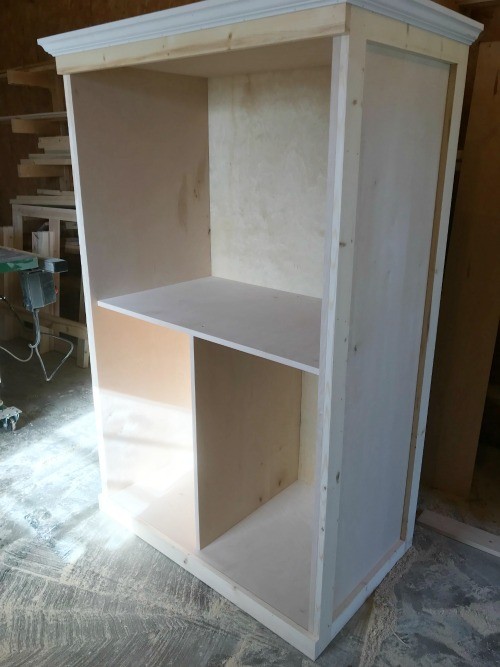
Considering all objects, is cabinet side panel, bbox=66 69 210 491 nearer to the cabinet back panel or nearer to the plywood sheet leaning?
the cabinet back panel

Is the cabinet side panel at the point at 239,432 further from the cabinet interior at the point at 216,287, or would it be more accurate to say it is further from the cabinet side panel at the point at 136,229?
the cabinet side panel at the point at 136,229

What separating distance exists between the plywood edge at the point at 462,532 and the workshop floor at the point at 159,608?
0.03 meters

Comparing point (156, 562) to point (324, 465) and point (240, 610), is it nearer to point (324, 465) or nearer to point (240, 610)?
point (240, 610)

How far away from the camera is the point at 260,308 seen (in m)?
1.64

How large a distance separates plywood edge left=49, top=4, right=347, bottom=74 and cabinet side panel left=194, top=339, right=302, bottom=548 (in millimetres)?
729

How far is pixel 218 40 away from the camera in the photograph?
1142mm

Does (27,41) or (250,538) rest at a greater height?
(27,41)

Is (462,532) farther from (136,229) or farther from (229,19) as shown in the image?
(229,19)

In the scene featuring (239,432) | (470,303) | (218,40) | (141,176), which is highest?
(218,40)

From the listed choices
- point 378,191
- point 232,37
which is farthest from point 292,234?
point 232,37

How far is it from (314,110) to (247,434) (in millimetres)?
1040

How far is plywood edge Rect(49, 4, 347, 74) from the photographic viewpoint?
3.19ft

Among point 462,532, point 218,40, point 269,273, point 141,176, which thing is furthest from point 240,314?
point 462,532

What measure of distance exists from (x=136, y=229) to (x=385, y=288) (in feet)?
2.89
